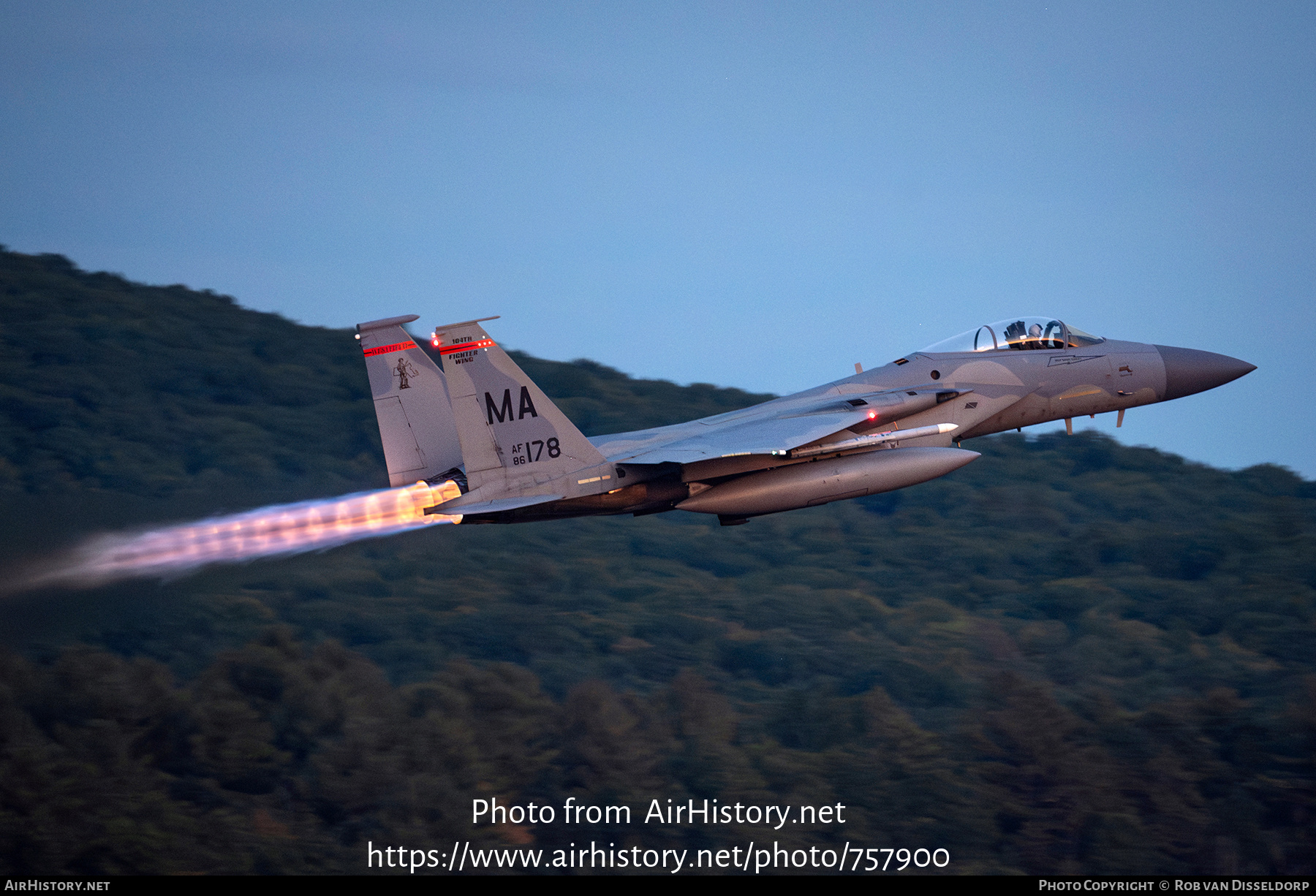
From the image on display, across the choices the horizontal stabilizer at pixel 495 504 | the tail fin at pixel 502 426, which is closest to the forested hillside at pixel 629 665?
the horizontal stabilizer at pixel 495 504

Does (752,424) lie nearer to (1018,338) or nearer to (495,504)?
(495,504)

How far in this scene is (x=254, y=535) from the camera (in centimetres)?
1861

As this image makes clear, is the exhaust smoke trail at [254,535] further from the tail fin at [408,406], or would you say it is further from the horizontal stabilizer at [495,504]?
the tail fin at [408,406]

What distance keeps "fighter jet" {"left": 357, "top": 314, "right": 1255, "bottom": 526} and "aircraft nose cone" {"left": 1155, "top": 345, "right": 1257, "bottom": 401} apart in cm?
3

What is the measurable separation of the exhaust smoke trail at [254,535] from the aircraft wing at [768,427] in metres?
2.90

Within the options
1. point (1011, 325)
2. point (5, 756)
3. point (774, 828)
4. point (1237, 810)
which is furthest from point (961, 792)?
point (5, 756)

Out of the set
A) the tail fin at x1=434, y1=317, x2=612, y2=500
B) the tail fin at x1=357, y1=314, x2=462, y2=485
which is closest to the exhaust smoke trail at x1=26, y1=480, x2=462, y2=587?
the tail fin at x1=357, y1=314, x2=462, y2=485

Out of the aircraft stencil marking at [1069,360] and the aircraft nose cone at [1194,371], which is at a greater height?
the aircraft stencil marking at [1069,360]

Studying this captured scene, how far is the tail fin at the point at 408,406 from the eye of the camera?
1791 centimetres

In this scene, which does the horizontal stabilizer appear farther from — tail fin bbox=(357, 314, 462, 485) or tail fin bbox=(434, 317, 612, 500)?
tail fin bbox=(357, 314, 462, 485)

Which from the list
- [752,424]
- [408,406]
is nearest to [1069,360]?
[752,424]

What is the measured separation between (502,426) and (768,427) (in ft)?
13.2

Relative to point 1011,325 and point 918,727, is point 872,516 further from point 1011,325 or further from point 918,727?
point 1011,325

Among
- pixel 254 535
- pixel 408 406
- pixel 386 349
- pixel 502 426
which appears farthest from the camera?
pixel 254 535
